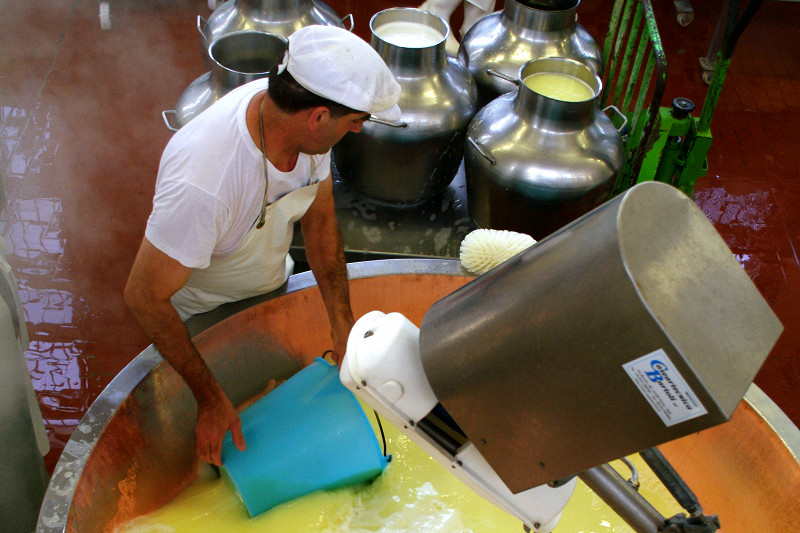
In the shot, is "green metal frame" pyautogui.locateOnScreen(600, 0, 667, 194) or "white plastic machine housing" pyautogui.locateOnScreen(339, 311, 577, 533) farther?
"green metal frame" pyautogui.locateOnScreen(600, 0, 667, 194)

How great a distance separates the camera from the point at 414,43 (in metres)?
2.84

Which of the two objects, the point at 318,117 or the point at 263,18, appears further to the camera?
the point at 263,18

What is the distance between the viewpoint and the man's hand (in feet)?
5.30

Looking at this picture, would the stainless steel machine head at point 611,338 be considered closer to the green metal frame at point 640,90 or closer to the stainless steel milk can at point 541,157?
the stainless steel milk can at point 541,157

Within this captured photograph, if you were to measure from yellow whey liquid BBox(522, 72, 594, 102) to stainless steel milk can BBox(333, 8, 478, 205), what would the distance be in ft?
0.83

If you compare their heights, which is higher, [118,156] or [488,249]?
[488,249]

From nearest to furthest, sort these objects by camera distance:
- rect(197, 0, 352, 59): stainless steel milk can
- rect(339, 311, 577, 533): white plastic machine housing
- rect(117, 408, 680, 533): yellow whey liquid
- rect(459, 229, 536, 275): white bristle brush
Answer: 1. rect(339, 311, 577, 533): white plastic machine housing
2. rect(117, 408, 680, 533): yellow whey liquid
3. rect(459, 229, 536, 275): white bristle brush
4. rect(197, 0, 352, 59): stainless steel milk can

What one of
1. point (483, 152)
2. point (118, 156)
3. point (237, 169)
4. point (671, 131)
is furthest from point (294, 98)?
point (118, 156)

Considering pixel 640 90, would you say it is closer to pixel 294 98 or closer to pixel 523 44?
Answer: pixel 523 44

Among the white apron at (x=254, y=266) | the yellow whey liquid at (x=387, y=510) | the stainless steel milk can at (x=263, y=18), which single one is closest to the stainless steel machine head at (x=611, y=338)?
the yellow whey liquid at (x=387, y=510)

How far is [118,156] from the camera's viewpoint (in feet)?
12.6

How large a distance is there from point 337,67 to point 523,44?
1.86 m

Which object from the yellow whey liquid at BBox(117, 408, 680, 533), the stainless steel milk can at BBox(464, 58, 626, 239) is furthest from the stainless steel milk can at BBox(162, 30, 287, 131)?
the yellow whey liquid at BBox(117, 408, 680, 533)

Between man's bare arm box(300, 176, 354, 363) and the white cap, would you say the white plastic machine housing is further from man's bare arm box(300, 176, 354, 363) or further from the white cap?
man's bare arm box(300, 176, 354, 363)
